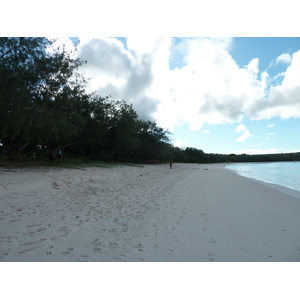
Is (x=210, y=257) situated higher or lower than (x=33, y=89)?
lower

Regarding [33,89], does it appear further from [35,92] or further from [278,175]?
[278,175]

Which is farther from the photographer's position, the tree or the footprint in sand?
the tree

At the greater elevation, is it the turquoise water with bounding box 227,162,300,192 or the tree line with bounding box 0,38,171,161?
the tree line with bounding box 0,38,171,161

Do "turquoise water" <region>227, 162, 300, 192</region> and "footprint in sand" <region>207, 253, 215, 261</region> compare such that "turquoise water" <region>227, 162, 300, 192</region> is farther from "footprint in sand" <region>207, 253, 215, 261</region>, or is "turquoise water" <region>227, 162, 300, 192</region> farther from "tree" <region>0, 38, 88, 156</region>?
"tree" <region>0, 38, 88, 156</region>

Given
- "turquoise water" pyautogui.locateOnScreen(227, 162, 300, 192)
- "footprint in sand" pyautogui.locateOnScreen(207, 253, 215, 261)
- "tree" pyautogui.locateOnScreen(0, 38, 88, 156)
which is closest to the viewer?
"footprint in sand" pyautogui.locateOnScreen(207, 253, 215, 261)

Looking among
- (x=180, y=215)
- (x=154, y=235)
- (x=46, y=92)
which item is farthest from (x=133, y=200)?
(x=46, y=92)

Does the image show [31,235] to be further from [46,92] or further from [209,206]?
[46,92]

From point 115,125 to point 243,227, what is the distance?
26331 millimetres

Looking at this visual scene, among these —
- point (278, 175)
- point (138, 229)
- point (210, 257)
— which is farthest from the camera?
point (278, 175)

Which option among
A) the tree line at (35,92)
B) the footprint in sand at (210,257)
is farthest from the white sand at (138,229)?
the tree line at (35,92)

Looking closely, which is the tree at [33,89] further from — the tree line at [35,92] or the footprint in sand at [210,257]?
the footprint in sand at [210,257]

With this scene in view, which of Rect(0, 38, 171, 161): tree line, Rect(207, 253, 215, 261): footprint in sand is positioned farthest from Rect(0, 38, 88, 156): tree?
Rect(207, 253, 215, 261): footprint in sand

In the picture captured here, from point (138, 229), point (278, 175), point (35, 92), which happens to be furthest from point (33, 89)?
point (278, 175)

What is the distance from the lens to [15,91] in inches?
424
